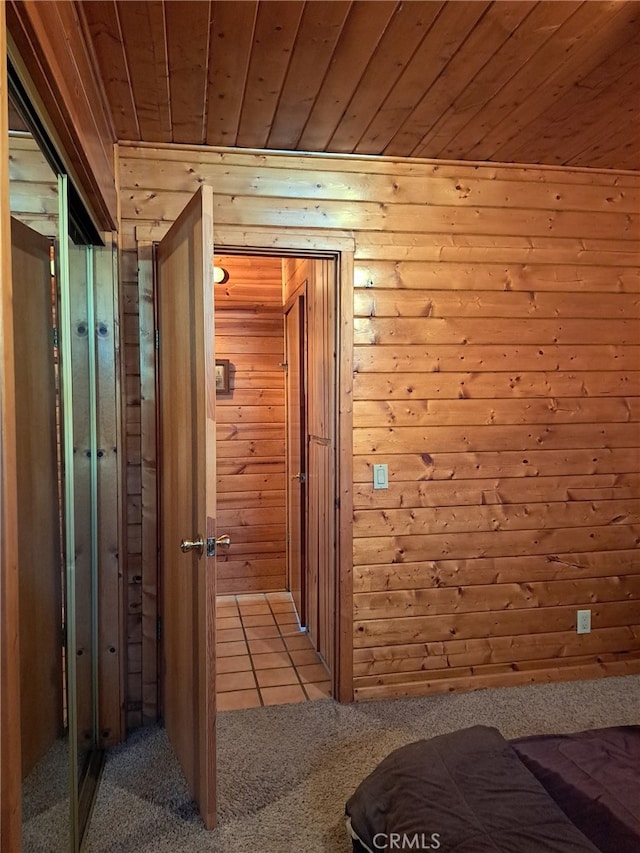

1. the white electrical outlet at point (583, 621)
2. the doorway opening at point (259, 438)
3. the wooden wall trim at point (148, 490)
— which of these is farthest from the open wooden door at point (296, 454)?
the white electrical outlet at point (583, 621)

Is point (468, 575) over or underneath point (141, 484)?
underneath

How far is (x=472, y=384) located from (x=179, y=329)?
56.2 inches

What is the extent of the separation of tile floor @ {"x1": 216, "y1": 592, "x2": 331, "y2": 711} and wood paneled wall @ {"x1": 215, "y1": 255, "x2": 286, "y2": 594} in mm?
274

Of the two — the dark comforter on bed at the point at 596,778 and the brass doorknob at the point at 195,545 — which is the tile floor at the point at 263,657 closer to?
the brass doorknob at the point at 195,545

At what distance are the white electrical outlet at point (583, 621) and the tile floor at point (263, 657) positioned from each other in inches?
52.2

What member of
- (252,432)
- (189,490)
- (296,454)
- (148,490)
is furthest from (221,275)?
(189,490)

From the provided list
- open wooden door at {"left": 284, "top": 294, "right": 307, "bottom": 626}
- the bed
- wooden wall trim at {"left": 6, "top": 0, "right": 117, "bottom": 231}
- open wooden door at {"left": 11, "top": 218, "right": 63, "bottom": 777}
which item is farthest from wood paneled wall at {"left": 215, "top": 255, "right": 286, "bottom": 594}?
the bed

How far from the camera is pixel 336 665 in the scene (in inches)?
106

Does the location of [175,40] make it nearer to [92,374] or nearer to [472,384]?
[92,374]

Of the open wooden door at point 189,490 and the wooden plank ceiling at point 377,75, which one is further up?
the wooden plank ceiling at point 377,75

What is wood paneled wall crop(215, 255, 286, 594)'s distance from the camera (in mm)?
4176

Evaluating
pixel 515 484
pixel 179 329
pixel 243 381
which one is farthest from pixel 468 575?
pixel 243 381

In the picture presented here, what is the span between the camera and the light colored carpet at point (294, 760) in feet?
6.08

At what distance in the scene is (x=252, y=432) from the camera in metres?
4.25
